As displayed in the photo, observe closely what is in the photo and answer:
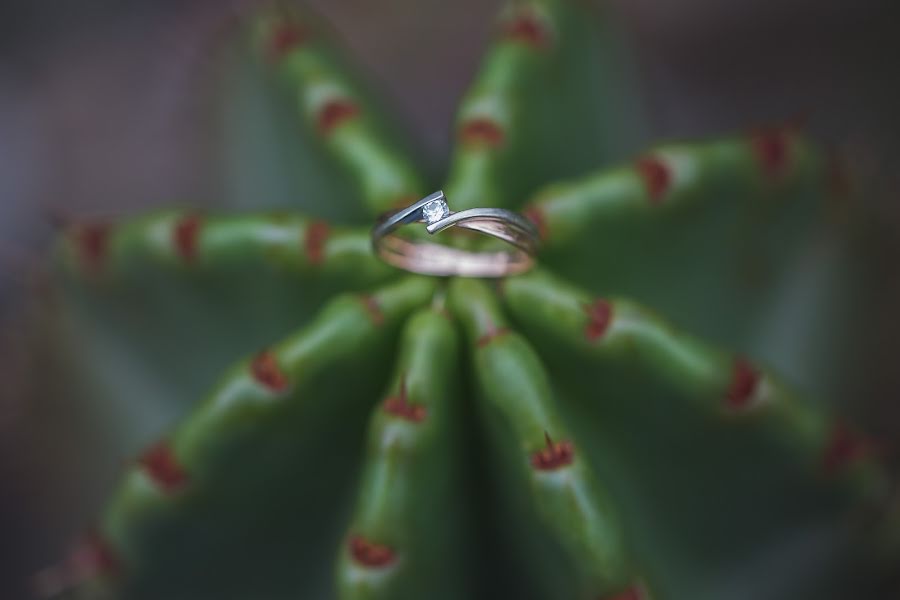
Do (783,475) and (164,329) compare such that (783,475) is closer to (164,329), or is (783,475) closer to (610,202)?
(610,202)

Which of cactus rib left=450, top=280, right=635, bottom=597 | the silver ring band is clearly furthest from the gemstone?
cactus rib left=450, top=280, right=635, bottom=597

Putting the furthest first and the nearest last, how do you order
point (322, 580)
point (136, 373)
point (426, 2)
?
point (426, 2) < point (136, 373) < point (322, 580)

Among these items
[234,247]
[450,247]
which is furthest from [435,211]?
[234,247]

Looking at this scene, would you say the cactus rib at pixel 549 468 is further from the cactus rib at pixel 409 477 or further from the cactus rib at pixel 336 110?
the cactus rib at pixel 336 110

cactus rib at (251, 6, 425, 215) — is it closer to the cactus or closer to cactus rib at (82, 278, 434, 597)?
the cactus

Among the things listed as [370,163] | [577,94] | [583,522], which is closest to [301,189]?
[370,163]

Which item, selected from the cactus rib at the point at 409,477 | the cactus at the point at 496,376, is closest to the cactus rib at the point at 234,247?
the cactus at the point at 496,376

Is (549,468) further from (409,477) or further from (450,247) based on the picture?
(450,247)
